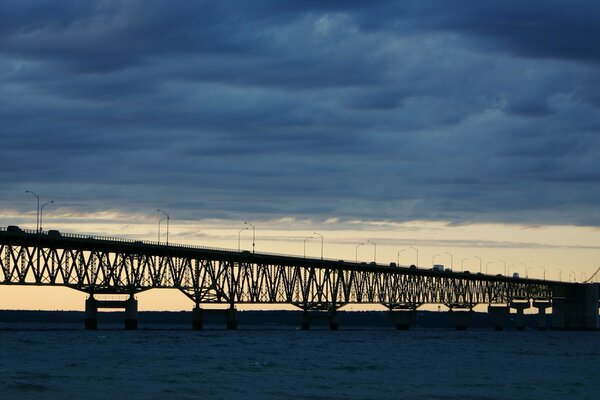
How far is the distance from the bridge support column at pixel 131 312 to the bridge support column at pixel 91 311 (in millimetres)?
5153

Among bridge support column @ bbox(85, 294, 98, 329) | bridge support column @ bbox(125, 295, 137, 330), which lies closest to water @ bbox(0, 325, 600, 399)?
bridge support column @ bbox(85, 294, 98, 329)

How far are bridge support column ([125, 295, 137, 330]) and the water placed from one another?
58767mm

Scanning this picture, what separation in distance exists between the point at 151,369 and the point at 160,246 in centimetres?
10354

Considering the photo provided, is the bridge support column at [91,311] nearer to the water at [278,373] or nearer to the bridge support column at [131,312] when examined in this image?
the bridge support column at [131,312]

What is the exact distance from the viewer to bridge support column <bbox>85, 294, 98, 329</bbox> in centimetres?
18525

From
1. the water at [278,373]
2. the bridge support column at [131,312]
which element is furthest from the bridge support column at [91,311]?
the water at [278,373]

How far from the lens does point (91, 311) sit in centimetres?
18850

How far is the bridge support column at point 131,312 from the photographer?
190625mm

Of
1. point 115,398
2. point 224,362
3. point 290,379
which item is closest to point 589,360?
point 224,362

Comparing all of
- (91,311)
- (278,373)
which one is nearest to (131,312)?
(91,311)

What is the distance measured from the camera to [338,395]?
70.9m

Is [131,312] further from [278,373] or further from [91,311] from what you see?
[278,373]

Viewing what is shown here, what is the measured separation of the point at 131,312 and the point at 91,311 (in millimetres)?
7455

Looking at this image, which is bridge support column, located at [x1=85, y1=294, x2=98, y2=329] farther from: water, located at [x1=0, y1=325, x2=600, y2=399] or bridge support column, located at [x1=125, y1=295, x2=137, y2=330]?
water, located at [x1=0, y1=325, x2=600, y2=399]
